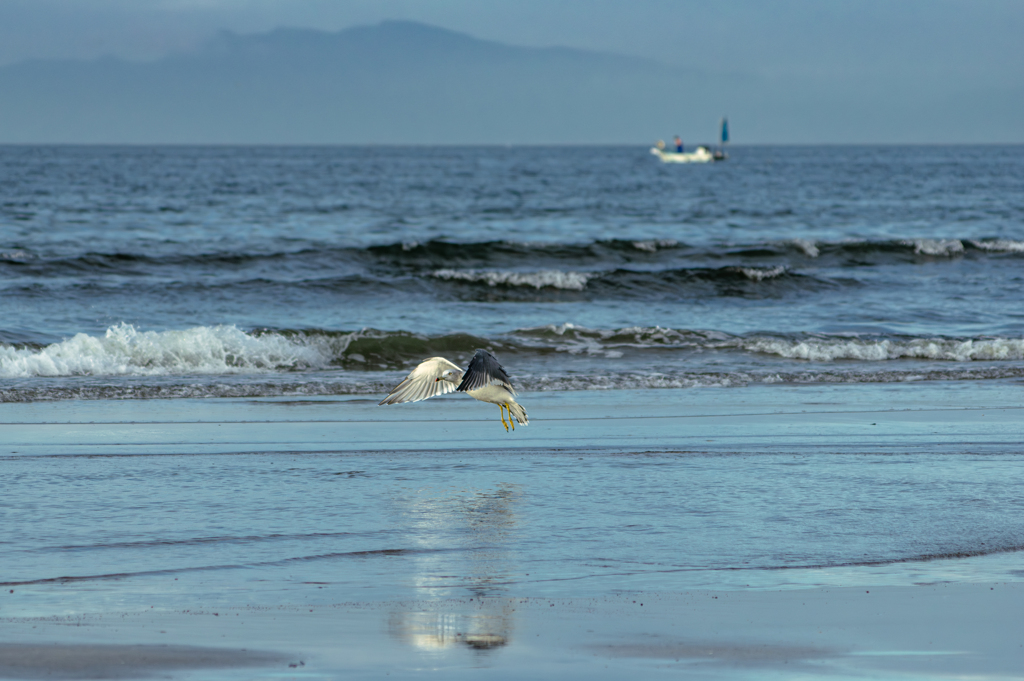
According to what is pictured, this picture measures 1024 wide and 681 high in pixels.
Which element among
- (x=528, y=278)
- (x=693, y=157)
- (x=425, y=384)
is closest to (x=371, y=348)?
(x=425, y=384)

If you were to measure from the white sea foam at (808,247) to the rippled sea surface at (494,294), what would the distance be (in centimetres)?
10

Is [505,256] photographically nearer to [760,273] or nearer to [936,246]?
[760,273]

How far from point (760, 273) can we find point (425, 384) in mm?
16387

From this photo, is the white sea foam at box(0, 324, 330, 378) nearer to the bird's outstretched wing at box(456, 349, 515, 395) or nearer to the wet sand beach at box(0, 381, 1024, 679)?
the wet sand beach at box(0, 381, 1024, 679)

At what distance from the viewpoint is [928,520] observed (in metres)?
6.75

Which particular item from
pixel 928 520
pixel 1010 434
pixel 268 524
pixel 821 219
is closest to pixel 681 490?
pixel 928 520

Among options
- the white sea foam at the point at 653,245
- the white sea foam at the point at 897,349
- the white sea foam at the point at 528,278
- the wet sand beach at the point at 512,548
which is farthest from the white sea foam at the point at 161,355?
the white sea foam at the point at 653,245

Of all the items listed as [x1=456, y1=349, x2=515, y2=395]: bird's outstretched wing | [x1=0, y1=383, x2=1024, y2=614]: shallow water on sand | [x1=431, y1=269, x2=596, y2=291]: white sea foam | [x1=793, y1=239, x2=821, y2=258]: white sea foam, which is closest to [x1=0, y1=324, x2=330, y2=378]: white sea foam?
[x1=0, y1=383, x2=1024, y2=614]: shallow water on sand

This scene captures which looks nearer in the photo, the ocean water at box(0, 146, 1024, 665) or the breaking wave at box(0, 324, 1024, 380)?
the ocean water at box(0, 146, 1024, 665)

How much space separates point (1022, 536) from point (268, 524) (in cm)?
418

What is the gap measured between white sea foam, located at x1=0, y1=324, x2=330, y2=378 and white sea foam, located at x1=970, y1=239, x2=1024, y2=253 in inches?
794

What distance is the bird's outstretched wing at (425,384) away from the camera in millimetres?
8820

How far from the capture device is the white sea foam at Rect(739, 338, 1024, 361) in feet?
50.8

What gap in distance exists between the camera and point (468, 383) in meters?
8.18
